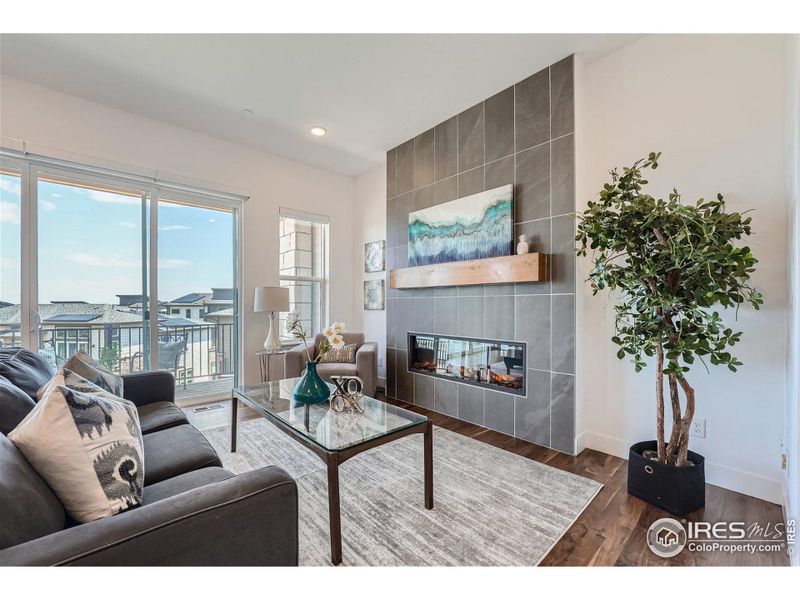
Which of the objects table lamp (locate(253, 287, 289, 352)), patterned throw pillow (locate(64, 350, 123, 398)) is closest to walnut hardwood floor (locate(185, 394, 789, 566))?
patterned throw pillow (locate(64, 350, 123, 398))

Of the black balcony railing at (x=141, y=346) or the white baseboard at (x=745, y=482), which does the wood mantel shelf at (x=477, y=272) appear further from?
the black balcony railing at (x=141, y=346)

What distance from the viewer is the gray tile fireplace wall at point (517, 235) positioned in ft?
8.37

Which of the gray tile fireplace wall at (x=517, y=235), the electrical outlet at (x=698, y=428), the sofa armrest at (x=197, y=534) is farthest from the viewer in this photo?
the gray tile fireplace wall at (x=517, y=235)

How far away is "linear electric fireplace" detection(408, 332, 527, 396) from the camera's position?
2891mm

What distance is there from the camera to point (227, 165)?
388 centimetres

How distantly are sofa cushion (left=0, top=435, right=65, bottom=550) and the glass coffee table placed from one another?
0.82m

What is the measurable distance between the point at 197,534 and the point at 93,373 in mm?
1390

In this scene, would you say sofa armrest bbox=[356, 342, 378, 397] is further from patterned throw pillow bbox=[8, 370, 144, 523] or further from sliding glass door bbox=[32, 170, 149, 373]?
patterned throw pillow bbox=[8, 370, 144, 523]

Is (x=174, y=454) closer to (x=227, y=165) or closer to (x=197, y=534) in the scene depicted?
(x=197, y=534)

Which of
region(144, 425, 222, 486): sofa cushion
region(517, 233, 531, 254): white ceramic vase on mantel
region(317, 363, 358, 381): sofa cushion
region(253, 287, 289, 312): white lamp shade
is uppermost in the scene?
region(517, 233, 531, 254): white ceramic vase on mantel

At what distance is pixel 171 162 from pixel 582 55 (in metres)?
3.73

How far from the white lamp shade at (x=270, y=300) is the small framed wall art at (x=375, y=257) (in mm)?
1270

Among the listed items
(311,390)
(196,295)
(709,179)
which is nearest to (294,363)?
(196,295)

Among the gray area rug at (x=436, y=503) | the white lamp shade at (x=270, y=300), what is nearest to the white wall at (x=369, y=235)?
the white lamp shade at (x=270, y=300)
